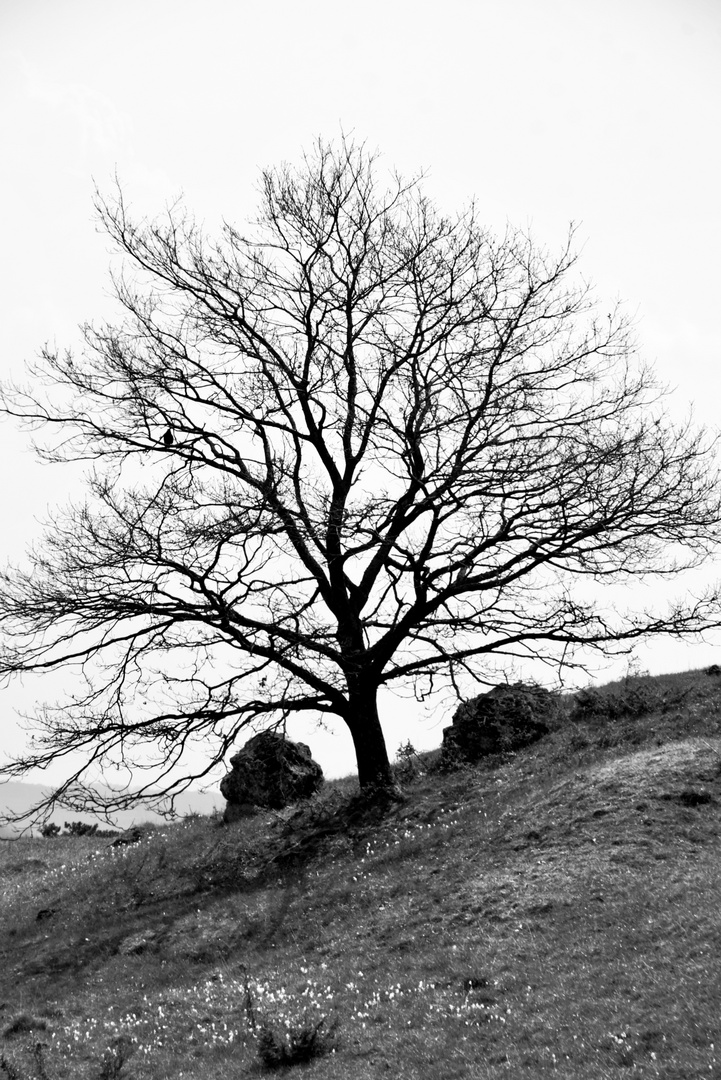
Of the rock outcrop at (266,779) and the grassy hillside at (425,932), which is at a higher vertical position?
the rock outcrop at (266,779)

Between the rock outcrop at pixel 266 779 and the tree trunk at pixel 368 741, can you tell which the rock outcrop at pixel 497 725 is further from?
the rock outcrop at pixel 266 779

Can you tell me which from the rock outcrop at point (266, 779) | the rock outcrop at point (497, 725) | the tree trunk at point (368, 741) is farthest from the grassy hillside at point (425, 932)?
the rock outcrop at point (266, 779)

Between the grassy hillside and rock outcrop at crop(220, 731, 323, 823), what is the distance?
45.5 inches

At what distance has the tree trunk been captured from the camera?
850 inches

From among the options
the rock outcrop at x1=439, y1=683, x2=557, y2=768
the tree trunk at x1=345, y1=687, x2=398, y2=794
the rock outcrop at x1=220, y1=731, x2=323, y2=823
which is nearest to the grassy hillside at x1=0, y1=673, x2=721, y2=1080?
the rock outcrop at x1=439, y1=683, x2=557, y2=768

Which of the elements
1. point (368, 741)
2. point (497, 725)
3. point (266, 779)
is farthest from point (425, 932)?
point (266, 779)

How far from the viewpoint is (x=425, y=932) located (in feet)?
47.5

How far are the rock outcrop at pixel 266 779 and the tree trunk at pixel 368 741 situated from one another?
10.9ft

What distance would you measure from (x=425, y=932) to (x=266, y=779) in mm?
11003

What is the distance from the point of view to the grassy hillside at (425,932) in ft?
35.3

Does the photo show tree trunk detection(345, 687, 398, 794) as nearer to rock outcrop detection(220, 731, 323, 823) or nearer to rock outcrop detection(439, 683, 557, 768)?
rock outcrop detection(439, 683, 557, 768)

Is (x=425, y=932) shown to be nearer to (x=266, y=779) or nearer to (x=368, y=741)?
(x=368, y=741)

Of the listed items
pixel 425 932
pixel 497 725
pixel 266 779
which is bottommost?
pixel 425 932

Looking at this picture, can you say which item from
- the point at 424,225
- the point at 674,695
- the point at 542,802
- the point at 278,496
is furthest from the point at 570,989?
the point at 424,225
